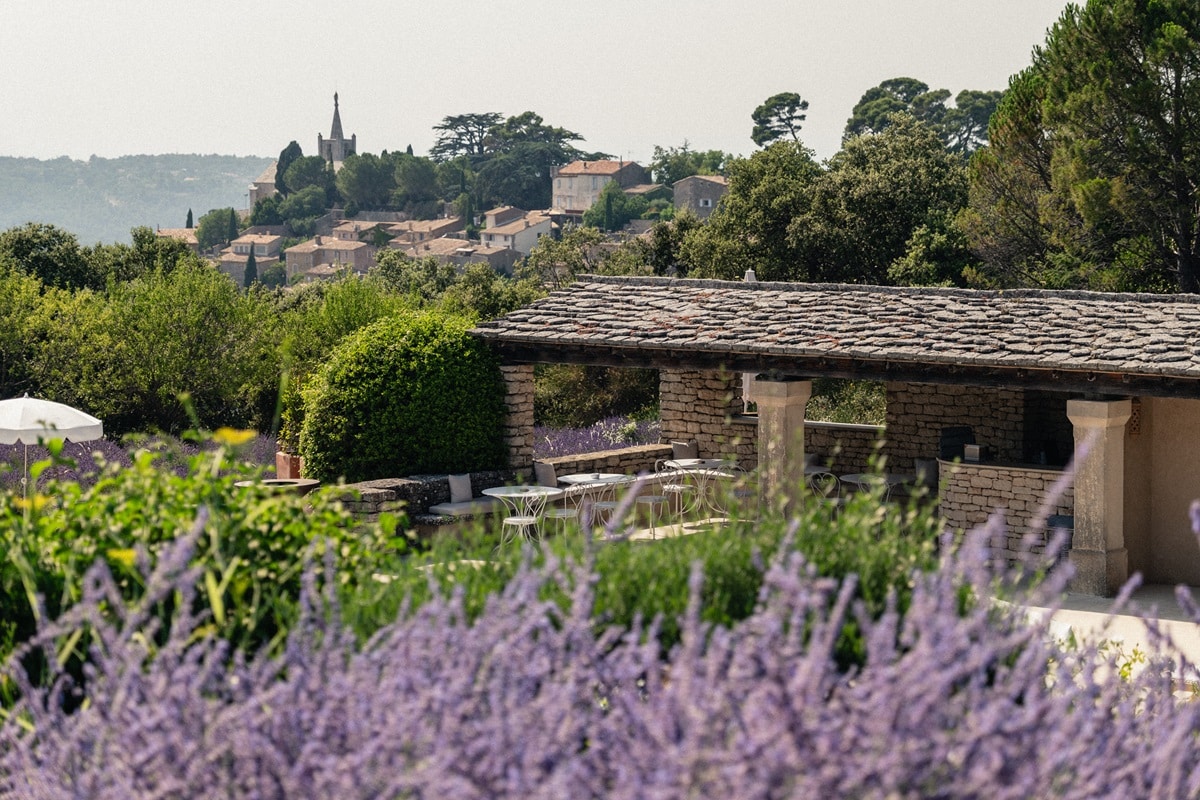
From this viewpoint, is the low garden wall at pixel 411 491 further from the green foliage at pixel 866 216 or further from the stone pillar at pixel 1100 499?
the green foliage at pixel 866 216

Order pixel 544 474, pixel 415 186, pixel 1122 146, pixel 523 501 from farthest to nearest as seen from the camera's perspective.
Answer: pixel 415 186, pixel 1122 146, pixel 544 474, pixel 523 501

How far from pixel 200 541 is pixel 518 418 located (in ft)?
33.2

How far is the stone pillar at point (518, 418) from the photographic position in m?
15.1

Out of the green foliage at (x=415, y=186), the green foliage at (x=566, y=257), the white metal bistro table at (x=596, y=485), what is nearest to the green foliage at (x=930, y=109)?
the green foliage at (x=566, y=257)

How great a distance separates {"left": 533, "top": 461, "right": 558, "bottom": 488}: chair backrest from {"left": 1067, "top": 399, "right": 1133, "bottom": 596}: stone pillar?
16.7 feet

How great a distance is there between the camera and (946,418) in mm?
16812

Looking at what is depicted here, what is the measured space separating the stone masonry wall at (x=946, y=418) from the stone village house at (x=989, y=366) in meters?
0.02

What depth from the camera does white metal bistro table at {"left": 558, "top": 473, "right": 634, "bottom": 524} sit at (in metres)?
14.4

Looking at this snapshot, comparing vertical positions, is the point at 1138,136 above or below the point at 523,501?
above

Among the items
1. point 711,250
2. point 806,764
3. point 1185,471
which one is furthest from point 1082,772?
point 711,250

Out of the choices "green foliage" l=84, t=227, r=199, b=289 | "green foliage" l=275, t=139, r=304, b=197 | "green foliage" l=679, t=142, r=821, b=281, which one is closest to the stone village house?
"green foliage" l=679, t=142, r=821, b=281

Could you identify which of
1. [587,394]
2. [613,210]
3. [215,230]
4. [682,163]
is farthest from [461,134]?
[587,394]

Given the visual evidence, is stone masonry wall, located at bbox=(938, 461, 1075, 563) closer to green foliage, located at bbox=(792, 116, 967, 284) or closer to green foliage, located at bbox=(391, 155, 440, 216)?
green foliage, located at bbox=(792, 116, 967, 284)

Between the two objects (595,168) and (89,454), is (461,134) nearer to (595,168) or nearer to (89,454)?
(595,168)
